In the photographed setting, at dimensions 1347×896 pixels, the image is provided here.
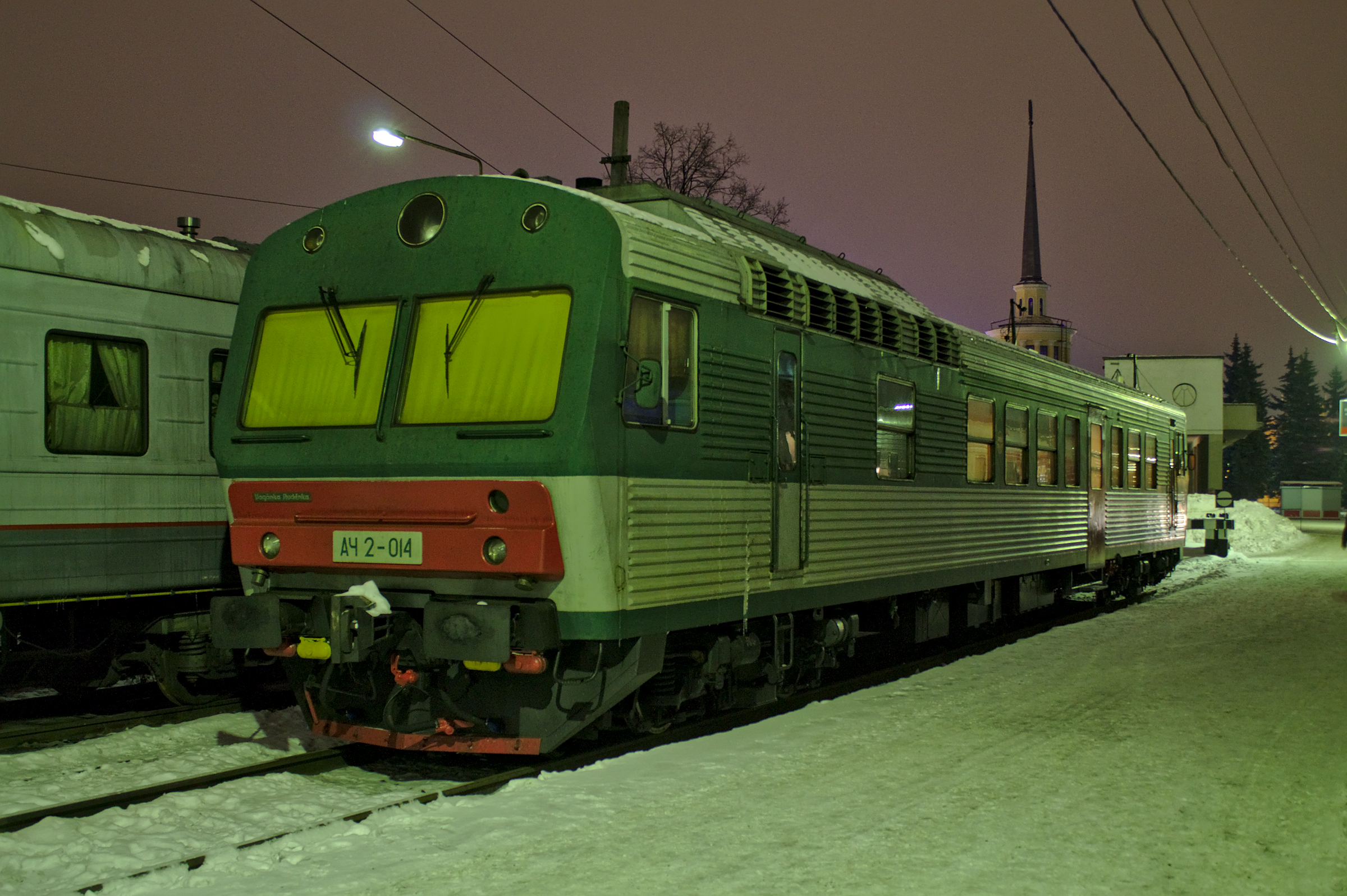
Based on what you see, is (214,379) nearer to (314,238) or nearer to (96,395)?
(96,395)

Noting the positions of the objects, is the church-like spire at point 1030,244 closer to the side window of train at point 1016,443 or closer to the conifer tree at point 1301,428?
the conifer tree at point 1301,428

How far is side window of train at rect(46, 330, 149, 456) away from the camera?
8.46 metres

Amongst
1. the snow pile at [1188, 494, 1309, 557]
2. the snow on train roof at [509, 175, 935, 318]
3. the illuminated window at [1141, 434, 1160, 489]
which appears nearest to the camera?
the snow on train roof at [509, 175, 935, 318]

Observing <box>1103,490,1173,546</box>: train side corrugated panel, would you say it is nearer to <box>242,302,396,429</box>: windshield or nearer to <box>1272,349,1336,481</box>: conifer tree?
<box>242,302,396,429</box>: windshield

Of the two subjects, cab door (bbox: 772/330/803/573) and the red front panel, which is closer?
the red front panel

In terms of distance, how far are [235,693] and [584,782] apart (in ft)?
16.1

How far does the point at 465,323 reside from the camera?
669 cm

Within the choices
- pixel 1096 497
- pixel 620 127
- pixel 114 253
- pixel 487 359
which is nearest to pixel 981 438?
pixel 1096 497

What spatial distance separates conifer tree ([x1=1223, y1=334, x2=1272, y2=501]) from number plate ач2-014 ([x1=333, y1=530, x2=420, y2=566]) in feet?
324

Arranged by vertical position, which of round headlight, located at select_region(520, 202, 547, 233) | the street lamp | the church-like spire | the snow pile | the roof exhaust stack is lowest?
the snow pile

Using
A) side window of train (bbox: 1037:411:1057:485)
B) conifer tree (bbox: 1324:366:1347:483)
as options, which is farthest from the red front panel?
conifer tree (bbox: 1324:366:1347:483)

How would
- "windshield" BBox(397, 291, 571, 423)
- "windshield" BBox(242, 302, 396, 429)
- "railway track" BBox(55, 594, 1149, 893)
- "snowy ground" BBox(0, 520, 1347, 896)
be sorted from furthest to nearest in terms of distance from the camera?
1. "windshield" BBox(242, 302, 396, 429)
2. "windshield" BBox(397, 291, 571, 423)
3. "railway track" BBox(55, 594, 1149, 893)
4. "snowy ground" BBox(0, 520, 1347, 896)

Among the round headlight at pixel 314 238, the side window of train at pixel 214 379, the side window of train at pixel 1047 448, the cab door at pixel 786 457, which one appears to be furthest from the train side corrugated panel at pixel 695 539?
the side window of train at pixel 1047 448

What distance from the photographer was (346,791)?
6699 mm
